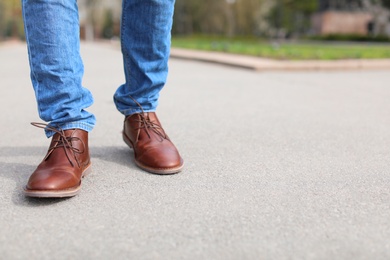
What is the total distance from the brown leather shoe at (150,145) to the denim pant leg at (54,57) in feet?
0.98

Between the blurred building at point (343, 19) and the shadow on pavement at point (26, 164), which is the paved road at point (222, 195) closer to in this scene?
the shadow on pavement at point (26, 164)

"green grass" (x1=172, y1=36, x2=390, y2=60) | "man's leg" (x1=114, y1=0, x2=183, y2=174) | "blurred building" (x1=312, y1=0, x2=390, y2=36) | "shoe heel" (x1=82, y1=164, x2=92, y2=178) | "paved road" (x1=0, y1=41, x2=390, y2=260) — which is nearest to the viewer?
"paved road" (x1=0, y1=41, x2=390, y2=260)

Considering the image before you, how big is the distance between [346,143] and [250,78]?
11.5 feet

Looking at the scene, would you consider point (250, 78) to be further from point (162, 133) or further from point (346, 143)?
point (162, 133)

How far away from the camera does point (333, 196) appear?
1.56 m

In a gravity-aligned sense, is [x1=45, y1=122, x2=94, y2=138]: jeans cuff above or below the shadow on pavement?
above

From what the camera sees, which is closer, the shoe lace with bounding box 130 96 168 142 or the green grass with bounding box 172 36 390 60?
the shoe lace with bounding box 130 96 168 142

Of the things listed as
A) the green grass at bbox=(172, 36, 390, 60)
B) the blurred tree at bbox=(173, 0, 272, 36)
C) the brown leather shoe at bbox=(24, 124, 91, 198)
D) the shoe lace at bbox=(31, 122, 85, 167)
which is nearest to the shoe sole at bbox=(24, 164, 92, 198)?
the brown leather shoe at bbox=(24, 124, 91, 198)

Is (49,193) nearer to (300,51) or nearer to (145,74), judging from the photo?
(145,74)

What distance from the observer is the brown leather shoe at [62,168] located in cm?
147

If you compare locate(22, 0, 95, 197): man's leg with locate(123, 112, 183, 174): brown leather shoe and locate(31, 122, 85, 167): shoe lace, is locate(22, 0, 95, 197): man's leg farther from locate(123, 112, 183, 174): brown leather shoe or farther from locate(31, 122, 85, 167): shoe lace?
locate(123, 112, 183, 174): brown leather shoe

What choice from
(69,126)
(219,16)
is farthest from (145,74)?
(219,16)

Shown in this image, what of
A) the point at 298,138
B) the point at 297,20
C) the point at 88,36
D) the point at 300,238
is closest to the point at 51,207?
the point at 300,238

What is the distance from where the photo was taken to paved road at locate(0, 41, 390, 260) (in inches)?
46.4
